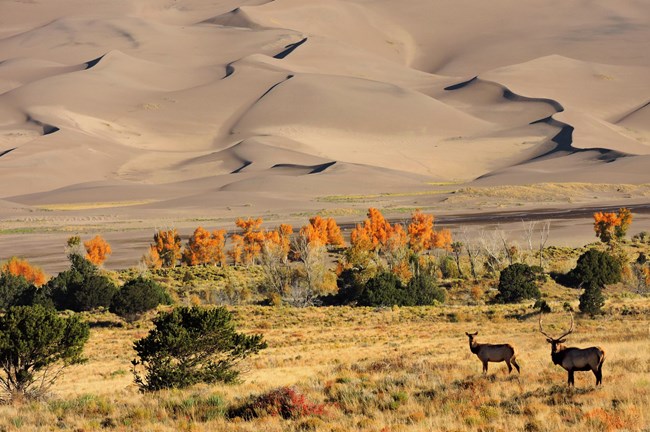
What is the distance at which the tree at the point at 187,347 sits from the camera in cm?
2117

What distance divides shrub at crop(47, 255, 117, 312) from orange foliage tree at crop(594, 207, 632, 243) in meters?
44.6

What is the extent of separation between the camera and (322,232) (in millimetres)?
78875

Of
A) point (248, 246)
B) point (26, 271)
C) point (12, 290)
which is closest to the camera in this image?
point (12, 290)

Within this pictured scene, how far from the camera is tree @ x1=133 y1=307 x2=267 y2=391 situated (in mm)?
21172

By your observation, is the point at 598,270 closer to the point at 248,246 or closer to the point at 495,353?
the point at 248,246

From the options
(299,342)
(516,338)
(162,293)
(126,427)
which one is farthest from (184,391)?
(162,293)

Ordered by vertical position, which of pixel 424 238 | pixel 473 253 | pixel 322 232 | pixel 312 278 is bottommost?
pixel 312 278

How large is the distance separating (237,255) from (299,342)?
42.2 metres

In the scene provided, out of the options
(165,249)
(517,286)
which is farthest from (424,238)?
(165,249)

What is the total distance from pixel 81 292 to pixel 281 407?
41006 millimetres

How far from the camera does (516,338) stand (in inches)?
1211

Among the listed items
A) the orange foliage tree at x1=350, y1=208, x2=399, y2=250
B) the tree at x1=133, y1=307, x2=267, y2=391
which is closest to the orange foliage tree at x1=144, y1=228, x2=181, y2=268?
the orange foliage tree at x1=350, y1=208, x2=399, y2=250

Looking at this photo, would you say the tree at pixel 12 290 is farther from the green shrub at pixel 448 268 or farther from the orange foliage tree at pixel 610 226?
the orange foliage tree at pixel 610 226

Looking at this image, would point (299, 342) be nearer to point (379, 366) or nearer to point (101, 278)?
point (379, 366)
